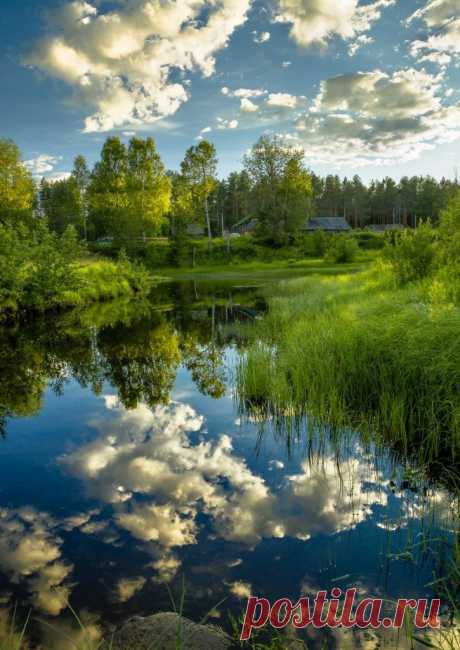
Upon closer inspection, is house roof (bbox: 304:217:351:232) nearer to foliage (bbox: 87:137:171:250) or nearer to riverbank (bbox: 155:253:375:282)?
riverbank (bbox: 155:253:375:282)

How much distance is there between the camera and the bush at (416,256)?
624 inches

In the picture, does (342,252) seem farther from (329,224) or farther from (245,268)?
(329,224)

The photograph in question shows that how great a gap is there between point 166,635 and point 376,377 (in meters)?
5.66

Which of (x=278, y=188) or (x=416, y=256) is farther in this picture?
(x=278, y=188)

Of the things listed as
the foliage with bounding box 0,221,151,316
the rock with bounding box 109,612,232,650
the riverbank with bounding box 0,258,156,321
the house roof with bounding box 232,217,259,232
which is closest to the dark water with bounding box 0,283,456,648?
the rock with bounding box 109,612,232,650

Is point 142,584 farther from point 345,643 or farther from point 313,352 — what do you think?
point 313,352

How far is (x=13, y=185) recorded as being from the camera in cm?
5578

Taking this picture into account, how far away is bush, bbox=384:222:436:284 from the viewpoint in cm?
1586

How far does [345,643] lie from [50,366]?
11.1m

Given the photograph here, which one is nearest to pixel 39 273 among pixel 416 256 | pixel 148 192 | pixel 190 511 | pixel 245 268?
pixel 416 256

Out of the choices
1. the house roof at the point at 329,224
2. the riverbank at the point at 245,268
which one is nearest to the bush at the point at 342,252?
the riverbank at the point at 245,268

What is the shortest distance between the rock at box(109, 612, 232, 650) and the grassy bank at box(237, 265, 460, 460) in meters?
3.60

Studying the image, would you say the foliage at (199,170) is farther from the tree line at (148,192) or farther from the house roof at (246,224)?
the house roof at (246,224)

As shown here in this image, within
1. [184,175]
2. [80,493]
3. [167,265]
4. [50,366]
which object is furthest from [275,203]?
[80,493]
